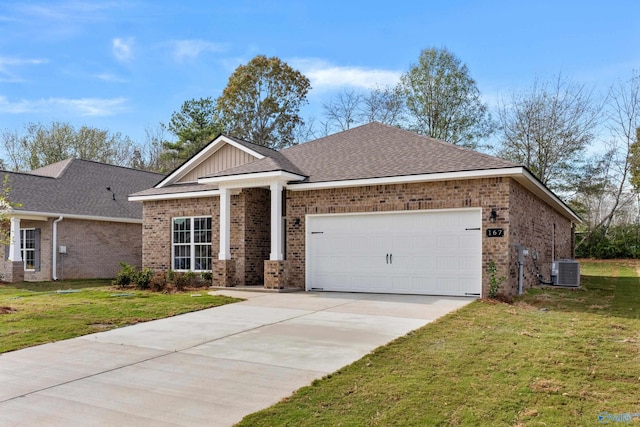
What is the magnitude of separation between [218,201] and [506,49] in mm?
11497

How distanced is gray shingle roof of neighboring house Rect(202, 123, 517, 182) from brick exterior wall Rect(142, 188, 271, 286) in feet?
4.57

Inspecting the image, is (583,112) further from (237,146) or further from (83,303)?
(83,303)

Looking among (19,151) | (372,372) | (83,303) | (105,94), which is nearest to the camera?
(372,372)

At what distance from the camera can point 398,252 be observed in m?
13.4

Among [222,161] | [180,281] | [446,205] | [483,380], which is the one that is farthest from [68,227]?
[483,380]

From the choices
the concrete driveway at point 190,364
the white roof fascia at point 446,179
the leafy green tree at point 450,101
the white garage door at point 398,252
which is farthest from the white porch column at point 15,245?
the leafy green tree at point 450,101

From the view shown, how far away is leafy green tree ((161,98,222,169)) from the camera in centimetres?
3941

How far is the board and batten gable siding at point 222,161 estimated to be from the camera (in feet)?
55.1

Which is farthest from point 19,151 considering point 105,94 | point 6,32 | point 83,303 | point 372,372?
point 372,372

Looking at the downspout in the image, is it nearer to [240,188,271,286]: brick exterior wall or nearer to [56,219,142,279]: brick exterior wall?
[56,219,142,279]: brick exterior wall

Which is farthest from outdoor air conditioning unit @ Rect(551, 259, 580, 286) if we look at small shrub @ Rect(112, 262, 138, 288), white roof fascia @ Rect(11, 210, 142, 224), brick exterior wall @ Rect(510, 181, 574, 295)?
white roof fascia @ Rect(11, 210, 142, 224)

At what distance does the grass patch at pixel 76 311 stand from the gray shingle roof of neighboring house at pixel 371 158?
4496 millimetres

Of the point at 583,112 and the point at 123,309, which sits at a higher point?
the point at 583,112

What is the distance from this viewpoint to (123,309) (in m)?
10.6
